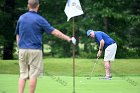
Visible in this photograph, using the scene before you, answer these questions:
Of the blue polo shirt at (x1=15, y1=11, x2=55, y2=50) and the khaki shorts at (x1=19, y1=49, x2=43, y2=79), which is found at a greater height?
the blue polo shirt at (x1=15, y1=11, x2=55, y2=50)

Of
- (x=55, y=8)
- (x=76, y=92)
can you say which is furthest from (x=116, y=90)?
(x=55, y=8)

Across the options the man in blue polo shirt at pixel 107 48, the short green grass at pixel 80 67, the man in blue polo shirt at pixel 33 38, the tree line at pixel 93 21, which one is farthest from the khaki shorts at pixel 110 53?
the tree line at pixel 93 21

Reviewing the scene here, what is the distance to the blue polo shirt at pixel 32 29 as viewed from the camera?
9461mm

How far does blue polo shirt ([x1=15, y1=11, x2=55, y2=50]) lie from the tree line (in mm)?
23774

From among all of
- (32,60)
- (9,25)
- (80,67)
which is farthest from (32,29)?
(9,25)

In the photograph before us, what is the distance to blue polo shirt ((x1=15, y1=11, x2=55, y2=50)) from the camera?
31.0ft

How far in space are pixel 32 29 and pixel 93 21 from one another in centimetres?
2792

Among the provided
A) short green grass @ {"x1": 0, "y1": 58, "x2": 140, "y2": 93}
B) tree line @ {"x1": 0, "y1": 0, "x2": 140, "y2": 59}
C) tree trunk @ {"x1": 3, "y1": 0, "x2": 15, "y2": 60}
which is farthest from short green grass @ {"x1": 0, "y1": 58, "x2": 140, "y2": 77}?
tree trunk @ {"x1": 3, "y1": 0, "x2": 15, "y2": 60}

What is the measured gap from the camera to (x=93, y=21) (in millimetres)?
37250

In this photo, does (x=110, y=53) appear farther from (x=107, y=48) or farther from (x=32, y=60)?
(x=32, y=60)

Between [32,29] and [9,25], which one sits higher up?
[32,29]

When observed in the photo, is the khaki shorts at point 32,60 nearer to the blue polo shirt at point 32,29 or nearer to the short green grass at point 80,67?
the blue polo shirt at point 32,29

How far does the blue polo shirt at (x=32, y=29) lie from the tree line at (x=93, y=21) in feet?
78.0

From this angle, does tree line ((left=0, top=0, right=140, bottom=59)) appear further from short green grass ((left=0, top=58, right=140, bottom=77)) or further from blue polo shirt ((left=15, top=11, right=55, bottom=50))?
blue polo shirt ((left=15, top=11, right=55, bottom=50))
